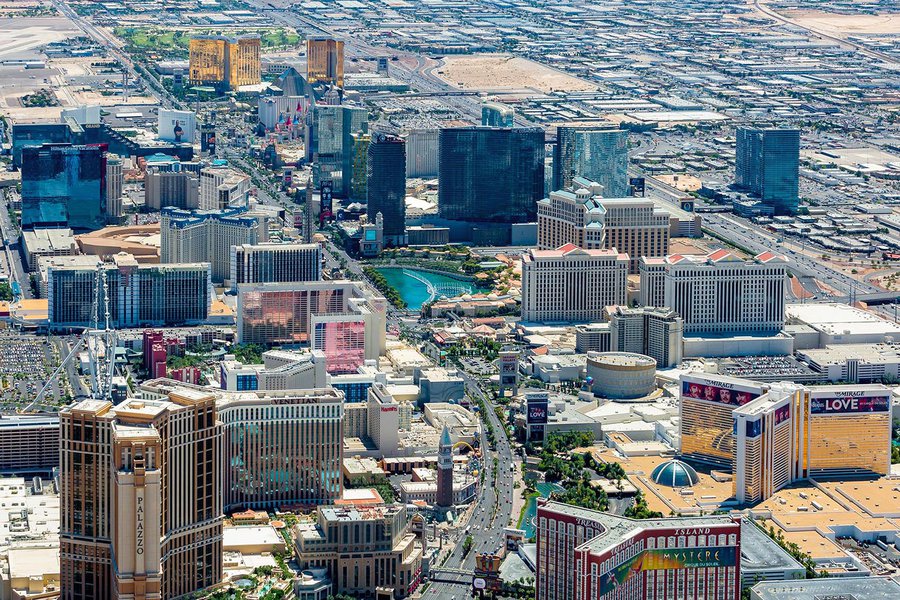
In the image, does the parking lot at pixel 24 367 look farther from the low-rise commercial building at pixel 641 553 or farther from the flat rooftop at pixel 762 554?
the low-rise commercial building at pixel 641 553

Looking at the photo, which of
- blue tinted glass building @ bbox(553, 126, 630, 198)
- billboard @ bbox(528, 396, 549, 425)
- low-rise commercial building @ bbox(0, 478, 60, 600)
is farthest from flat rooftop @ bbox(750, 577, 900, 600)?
blue tinted glass building @ bbox(553, 126, 630, 198)

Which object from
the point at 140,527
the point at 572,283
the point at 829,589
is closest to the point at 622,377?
the point at 572,283

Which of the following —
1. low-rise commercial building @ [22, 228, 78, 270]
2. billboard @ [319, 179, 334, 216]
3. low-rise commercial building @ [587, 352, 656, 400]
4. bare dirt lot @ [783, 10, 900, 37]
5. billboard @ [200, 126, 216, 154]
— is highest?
bare dirt lot @ [783, 10, 900, 37]

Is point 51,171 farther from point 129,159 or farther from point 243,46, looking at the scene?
point 243,46

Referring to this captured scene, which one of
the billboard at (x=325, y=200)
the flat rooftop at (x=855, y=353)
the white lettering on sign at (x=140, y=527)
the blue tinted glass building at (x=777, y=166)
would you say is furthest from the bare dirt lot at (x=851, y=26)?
the white lettering on sign at (x=140, y=527)

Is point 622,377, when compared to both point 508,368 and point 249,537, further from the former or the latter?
point 249,537

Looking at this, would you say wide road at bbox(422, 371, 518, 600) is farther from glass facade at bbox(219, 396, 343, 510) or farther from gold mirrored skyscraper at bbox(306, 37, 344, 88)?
gold mirrored skyscraper at bbox(306, 37, 344, 88)
